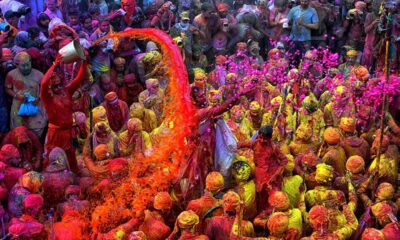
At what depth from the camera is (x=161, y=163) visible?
902 cm

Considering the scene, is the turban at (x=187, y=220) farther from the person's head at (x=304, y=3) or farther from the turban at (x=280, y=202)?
the person's head at (x=304, y=3)

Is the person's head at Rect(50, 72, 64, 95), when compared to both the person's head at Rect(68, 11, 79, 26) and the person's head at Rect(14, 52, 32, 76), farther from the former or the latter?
the person's head at Rect(68, 11, 79, 26)

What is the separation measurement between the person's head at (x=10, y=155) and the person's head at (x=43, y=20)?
13.4ft

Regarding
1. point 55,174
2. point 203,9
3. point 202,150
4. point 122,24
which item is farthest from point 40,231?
point 203,9

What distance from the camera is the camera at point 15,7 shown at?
11.7 meters

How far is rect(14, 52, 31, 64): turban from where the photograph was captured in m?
10.1

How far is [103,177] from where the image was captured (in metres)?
8.79

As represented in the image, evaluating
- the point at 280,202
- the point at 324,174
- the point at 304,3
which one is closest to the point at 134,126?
the point at 280,202

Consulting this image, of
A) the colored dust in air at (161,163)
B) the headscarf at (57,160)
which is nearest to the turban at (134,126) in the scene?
the colored dust in air at (161,163)

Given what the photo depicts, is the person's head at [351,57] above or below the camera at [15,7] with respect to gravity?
below

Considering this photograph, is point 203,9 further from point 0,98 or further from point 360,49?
point 0,98

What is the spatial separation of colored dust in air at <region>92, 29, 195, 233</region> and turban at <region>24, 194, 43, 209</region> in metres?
0.72

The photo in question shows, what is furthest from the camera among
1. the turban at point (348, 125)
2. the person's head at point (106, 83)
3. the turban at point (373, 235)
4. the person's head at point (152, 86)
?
the person's head at point (106, 83)

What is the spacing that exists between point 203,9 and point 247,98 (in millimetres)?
3284
